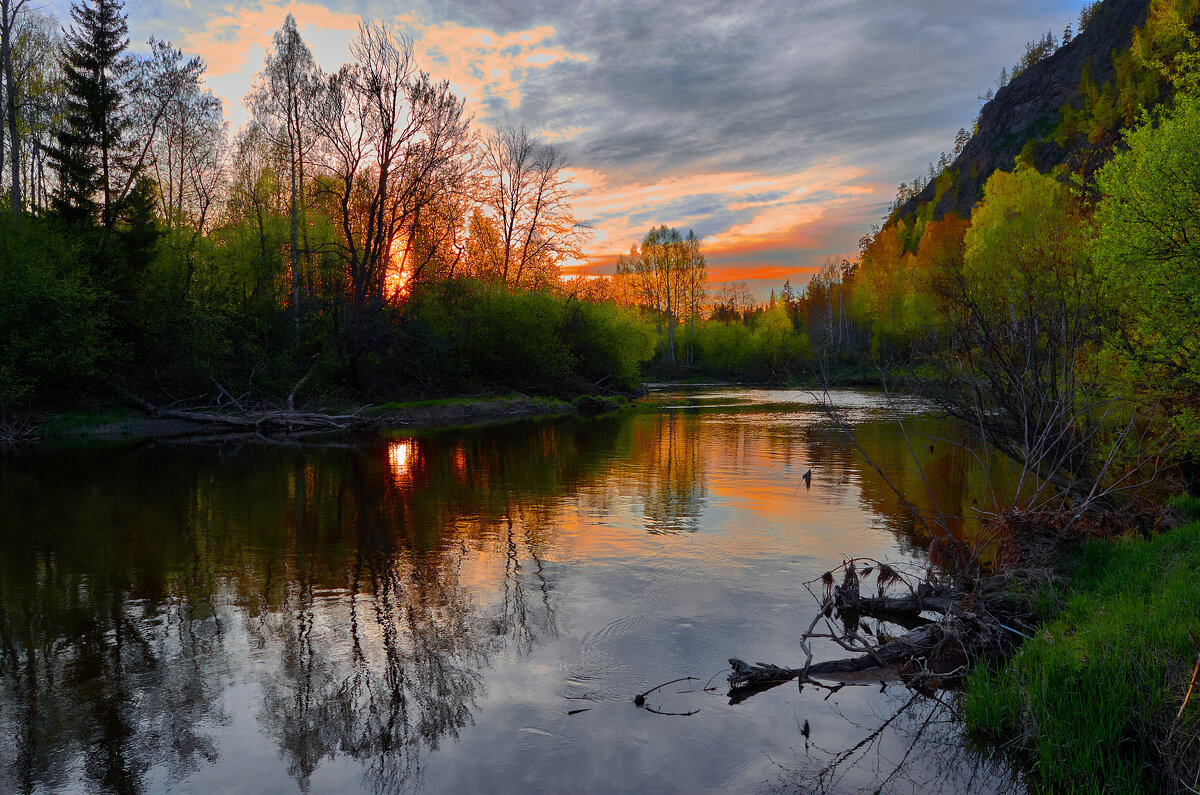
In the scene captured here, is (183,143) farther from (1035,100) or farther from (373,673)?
(1035,100)

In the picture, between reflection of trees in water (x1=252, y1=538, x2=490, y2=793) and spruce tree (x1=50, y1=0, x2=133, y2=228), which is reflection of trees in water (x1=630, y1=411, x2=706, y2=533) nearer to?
reflection of trees in water (x1=252, y1=538, x2=490, y2=793)

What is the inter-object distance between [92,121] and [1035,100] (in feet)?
408

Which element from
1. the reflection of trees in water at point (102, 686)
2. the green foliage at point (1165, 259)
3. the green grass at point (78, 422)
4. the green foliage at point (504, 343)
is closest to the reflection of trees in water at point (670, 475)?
the reflection of trees in water at point (102, 686)

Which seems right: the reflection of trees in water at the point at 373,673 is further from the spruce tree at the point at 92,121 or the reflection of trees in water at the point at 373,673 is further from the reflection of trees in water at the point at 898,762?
the spruce tree at the point at 92,121

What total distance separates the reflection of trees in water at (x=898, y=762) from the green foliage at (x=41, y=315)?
27928 millimetres

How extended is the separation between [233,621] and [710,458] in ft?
48.8

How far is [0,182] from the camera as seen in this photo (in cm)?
2925

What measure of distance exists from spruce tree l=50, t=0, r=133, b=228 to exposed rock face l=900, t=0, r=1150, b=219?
97283 mm

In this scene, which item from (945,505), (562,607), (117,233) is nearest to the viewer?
(562,607)

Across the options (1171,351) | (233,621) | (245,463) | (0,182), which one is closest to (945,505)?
(1171,351)

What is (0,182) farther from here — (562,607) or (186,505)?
(562,607)

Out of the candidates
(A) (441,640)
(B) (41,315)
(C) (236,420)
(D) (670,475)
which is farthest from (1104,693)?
(B) (41,315)

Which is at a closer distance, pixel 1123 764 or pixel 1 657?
pixel 1123 764

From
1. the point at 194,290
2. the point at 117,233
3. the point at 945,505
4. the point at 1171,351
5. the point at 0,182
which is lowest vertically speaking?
the point at 945,505
